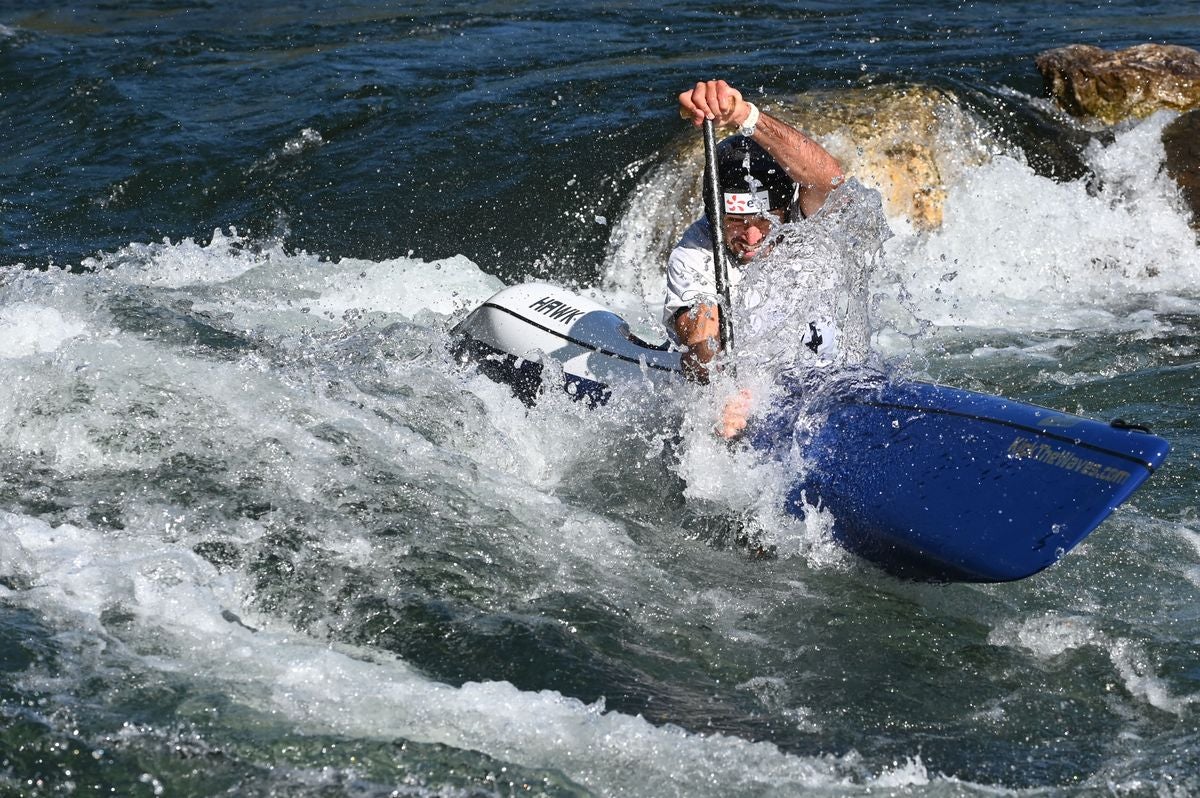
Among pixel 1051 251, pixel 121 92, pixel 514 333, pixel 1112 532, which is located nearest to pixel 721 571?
pixel 1112 532

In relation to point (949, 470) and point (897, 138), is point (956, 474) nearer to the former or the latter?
point (949, 470)

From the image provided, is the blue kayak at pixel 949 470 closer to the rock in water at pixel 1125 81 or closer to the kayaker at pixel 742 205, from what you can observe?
the kayaker at pixel 742 205

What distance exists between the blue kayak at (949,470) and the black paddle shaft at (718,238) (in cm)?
32

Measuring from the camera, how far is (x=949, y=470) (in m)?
4.03

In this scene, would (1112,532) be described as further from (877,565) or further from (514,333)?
(514,333)

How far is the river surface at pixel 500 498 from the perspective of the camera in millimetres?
3236

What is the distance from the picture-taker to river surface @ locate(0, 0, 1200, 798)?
10.6 feet

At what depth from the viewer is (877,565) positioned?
14.1 ft

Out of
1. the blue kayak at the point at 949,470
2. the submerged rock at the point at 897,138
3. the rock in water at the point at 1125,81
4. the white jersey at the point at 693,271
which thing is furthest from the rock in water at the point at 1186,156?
the blue kayak at the point at 949,470

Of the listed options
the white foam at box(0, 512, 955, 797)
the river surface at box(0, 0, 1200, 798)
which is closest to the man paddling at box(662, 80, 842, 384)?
the river surface at box(0, 0, 1200, 798)

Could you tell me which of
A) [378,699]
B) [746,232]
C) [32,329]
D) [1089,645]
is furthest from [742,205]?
[32,329]

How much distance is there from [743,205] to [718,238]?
206 millimetres

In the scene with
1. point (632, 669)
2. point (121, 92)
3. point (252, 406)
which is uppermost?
point (121, 92)

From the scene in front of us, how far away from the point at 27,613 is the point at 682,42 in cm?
874
